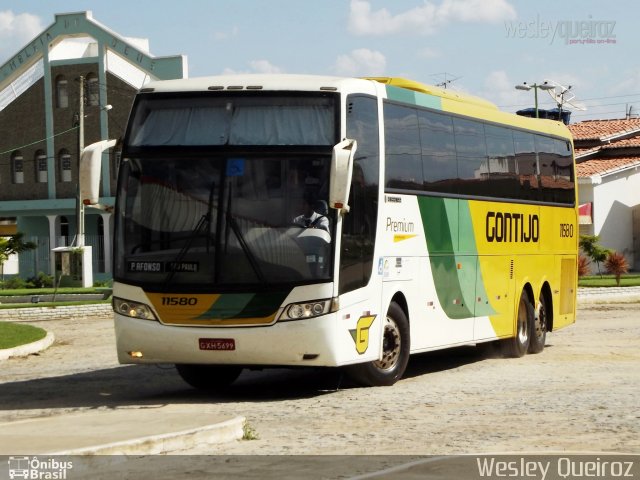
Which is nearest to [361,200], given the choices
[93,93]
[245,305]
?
[245,305]

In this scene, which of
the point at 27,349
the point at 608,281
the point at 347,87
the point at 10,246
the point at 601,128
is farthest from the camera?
the point at 601,128

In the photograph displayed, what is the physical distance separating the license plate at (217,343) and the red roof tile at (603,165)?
45.6 meters

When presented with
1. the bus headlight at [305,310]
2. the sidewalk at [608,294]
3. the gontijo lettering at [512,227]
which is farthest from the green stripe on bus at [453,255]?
the sidewalk at [608,294]

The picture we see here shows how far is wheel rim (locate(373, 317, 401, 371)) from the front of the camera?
16109mm

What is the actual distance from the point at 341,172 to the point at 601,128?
61.2 metres

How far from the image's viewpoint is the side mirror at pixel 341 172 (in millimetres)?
13945

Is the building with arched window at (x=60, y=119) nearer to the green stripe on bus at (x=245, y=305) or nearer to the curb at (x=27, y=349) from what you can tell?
the curb at (x=27, y=349)

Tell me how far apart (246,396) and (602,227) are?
45.3 metres

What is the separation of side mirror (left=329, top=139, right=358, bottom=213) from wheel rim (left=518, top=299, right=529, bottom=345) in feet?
25.7

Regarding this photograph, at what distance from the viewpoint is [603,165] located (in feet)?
203

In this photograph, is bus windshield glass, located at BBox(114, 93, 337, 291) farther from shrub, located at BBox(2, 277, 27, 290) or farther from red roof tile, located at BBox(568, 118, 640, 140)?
red roof tile, located at BBox(568, 118, 640, 140)

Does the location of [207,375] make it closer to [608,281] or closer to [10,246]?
[608,281]

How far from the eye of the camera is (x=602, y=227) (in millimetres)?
59062

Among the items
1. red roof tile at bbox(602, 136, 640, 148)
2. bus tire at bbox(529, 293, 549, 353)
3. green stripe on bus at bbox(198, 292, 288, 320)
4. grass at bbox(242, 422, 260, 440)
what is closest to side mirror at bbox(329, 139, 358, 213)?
green stripe on bus at bbox(198, 292, 288, 320)
